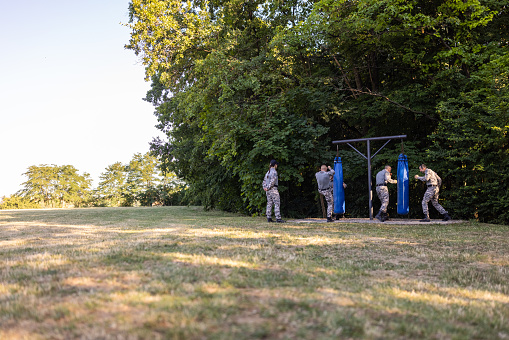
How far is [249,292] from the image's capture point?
13.3 ft

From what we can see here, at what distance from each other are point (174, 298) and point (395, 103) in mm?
15541

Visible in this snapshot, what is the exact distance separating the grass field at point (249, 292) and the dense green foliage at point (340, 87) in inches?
338

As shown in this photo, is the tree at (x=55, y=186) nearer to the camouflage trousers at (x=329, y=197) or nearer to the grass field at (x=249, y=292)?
the camouflage trousers at (x=329, y=197)

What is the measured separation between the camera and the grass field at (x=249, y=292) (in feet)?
10.1

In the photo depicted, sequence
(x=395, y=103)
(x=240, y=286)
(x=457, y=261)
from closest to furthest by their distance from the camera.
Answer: (x=240, y=286)
(x=457, y=261)
(x=395, y=103)

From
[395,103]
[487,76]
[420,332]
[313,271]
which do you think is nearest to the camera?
[420,332]

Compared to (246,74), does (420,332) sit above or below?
below

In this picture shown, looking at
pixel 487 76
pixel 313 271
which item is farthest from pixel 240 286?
pixel 487 76

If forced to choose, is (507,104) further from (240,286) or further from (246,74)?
(240,286)

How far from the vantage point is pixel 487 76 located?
13.8m

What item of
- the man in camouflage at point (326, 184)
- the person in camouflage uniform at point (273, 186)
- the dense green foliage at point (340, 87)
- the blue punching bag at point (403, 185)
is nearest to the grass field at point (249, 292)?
the blue punching bag at point (403, 185)

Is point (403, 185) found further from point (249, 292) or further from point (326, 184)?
point (249, 292)

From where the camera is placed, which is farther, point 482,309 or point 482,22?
point 482,22

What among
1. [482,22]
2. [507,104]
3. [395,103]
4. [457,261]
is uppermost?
[482,22]
